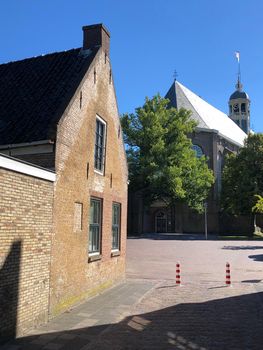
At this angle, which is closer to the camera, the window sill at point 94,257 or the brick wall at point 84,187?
the brick wall at point 84,187

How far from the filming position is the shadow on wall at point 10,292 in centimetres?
729

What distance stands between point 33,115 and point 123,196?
5.84 metres

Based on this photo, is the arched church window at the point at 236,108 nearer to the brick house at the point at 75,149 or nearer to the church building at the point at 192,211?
the church building at the point at 192,211

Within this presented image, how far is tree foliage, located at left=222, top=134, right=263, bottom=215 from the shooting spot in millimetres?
46562

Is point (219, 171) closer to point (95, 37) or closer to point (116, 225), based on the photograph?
point (116, 225)

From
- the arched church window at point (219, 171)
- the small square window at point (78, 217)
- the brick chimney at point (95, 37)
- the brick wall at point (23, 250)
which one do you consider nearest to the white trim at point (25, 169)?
the brick wall at point (23, 250)

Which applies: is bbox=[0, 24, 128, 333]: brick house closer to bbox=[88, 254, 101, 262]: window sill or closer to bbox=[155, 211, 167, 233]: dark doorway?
bbox=[88, 254, 101, 262]: window sill

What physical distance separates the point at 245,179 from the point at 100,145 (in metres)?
37.0

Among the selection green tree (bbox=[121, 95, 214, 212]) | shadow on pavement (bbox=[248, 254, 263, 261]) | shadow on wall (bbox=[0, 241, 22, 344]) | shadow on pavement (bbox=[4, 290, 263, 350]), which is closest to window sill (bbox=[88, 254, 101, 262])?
shadow on pavement (bbox=[4, 290, 263, 350])

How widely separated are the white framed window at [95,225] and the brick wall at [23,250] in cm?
302

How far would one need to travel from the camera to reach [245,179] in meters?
47.1

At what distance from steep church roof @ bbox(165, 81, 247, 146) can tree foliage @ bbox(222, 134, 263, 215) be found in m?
9.63

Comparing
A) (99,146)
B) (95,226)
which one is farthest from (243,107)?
(95,226)

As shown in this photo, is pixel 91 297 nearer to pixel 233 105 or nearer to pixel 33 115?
pixel 33 115
